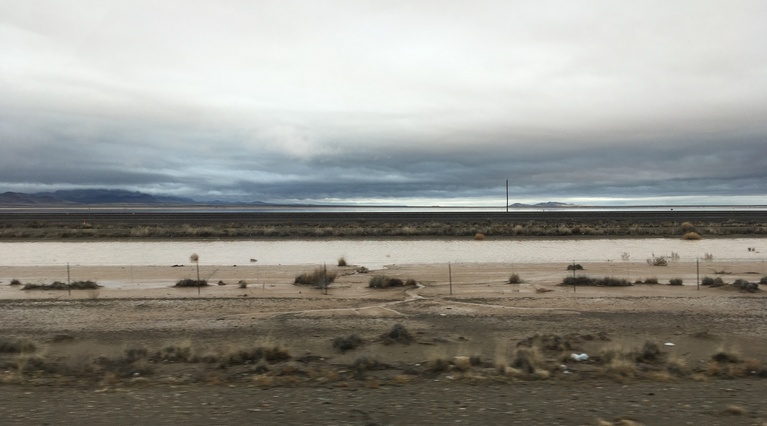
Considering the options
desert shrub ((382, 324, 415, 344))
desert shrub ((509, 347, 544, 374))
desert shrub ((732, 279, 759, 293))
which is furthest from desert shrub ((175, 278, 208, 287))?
desert shrub ((732, 279, 759, 293))

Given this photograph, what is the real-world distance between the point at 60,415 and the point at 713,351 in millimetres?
10697

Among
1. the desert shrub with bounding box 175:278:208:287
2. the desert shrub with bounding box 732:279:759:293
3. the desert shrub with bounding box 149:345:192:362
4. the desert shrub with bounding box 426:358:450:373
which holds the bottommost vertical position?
the desert shrub with bounding box 732:279:759:293

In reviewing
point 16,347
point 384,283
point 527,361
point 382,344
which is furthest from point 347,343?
point 384,283

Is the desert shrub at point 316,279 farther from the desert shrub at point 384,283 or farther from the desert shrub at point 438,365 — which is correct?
the desert shrub at point 438,365

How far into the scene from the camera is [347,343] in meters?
10.7

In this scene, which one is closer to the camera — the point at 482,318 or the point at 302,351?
the point at 302,351

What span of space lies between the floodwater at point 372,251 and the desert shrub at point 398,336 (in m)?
15.0

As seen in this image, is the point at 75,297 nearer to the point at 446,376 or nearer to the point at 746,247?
the point at 446,376

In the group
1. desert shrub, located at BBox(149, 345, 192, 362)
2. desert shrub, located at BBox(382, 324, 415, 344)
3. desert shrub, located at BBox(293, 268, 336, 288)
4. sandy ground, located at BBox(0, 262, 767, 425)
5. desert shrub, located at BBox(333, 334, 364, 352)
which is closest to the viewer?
sandy ground, located at BBox(0, 262, 767, 425)

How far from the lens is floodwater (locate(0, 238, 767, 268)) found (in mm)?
29125

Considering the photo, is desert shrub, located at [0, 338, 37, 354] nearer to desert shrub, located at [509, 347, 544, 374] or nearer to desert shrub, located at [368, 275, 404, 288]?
desert shrub, located at [509, 347, 544, 374]

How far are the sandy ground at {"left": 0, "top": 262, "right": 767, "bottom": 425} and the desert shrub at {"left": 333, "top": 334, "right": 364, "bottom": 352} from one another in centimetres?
16

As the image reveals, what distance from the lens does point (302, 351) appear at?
34.4ft

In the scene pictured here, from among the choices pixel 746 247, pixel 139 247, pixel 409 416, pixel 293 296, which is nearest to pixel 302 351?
pixel 409 416
